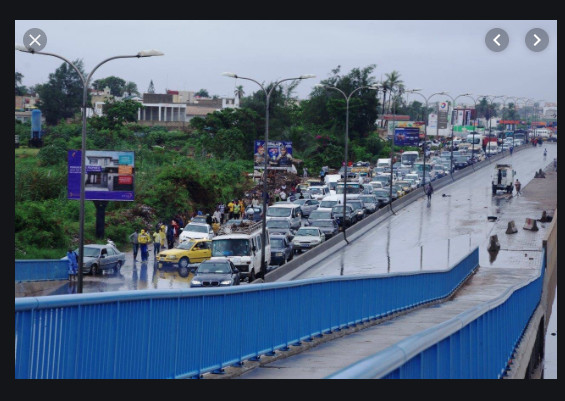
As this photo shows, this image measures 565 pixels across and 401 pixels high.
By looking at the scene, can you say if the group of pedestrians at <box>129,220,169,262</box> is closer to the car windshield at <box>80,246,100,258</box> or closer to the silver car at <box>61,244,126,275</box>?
the silver car at <box>61,244,126,275</box>

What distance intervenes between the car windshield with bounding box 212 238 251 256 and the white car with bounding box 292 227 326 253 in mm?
12812

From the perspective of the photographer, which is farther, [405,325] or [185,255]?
[185,255]

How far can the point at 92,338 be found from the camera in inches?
416

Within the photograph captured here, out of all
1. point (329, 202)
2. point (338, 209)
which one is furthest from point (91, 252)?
point (329, 202)

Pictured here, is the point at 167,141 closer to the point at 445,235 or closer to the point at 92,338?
the point at 445,235

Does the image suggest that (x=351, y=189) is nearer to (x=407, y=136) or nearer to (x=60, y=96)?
(x=407, y=136)

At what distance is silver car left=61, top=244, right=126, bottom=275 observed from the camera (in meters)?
38.4

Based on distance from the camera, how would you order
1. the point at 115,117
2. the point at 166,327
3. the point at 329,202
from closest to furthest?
the point at 166,327, the point at 329,202, the point at 115,117

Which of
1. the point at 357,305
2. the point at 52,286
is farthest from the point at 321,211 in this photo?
the point at 357,305

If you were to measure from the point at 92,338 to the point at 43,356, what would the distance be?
0.92 m

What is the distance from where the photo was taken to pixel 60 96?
121062 millimetres

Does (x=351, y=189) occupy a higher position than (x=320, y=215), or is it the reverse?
(x=351, y=189)

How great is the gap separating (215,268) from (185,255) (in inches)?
299

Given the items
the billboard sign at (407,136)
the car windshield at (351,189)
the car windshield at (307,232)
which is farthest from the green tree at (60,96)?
the car windshield at (307,232)
